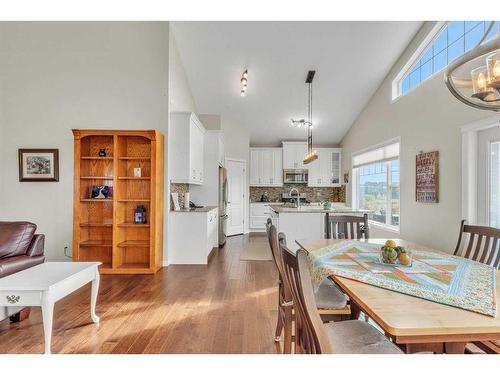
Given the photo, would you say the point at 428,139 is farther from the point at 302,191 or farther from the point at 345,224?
the point at 302,191

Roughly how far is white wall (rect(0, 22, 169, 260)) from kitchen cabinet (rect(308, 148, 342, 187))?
A: 511cm

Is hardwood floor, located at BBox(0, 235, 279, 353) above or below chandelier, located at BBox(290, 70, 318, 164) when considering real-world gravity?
below

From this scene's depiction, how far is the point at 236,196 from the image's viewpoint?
7.58 m

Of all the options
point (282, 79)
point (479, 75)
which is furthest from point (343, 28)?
point (479, 75)

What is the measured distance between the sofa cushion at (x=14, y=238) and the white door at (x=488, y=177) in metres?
4.95

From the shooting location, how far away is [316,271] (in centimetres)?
178

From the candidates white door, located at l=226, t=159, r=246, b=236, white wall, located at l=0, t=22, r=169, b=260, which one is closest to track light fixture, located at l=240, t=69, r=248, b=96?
white wall, located at l=0, t=22, r=169, b=260

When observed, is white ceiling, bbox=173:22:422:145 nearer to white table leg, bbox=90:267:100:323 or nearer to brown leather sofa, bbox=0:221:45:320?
brown leather sofa, bbox=0:221:45:320

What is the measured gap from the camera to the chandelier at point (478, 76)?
1172 millimetres

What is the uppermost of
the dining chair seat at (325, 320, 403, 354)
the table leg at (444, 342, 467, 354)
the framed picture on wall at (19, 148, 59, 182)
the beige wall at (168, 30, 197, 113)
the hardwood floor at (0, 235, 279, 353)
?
the beige wall at (168, 30, 197, 113)

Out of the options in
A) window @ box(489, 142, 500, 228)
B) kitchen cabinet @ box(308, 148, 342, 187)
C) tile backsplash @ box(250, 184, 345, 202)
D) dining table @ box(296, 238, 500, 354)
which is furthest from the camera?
tile backsplash @ box(250, 184, 345, 202)

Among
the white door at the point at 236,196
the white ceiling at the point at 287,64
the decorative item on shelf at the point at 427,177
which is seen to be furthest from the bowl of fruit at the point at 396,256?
the white door at the point at 236,196

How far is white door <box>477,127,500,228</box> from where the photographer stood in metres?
3.20
